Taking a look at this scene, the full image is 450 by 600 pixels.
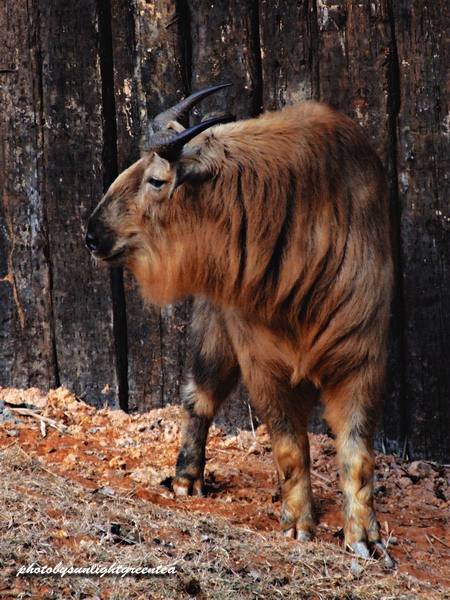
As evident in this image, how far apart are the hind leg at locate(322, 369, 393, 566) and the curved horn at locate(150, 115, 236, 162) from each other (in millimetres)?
1382

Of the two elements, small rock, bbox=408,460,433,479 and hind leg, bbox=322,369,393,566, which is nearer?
hind leg, bbox=322,369,393,566

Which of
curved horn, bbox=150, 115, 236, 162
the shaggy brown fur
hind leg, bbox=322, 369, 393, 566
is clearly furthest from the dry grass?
curved horn, bbox=150, 115, 236, 162

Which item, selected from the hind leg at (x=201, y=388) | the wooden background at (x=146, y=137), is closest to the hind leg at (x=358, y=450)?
the hind leg at (x=201, y=388)

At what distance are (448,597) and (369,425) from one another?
91 cm

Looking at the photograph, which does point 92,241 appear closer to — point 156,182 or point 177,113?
point 156,182

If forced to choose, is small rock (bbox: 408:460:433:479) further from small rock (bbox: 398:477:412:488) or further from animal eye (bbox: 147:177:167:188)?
animal eye (bbox: 147:177:167:188)

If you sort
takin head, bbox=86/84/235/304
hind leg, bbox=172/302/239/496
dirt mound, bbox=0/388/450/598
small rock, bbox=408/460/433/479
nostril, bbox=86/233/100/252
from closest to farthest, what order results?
dirt mound, bbox=0/388/450/598, takin head, bbox=86/84/235/304, nostril, bbox=86/233/100/252, hind leg, bbox=172/302/239/496, small rock, bbox=408/460/433/479

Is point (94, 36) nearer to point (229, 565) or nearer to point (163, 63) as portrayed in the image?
point (163, 63)

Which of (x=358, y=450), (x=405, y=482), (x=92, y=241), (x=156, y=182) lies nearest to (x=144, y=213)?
(x=156, y=182)

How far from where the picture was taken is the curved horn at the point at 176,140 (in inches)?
175

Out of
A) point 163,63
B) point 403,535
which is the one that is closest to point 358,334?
point 403,535

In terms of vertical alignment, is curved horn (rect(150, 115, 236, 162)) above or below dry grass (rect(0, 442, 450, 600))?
above

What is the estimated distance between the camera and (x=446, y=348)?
5664 mm

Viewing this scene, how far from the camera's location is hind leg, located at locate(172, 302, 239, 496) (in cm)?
534
